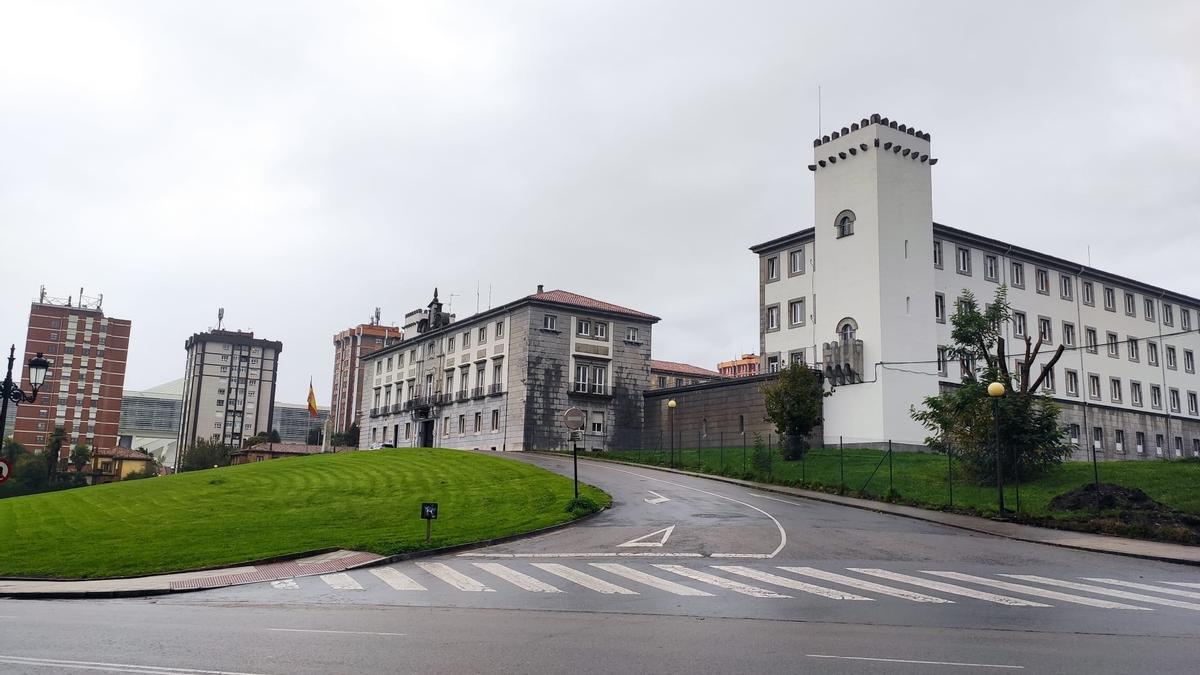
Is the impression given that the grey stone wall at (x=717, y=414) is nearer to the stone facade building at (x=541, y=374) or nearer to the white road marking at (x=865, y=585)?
the stone facade building at (x=541, y=374)

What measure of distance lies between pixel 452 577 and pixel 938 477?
2399cm

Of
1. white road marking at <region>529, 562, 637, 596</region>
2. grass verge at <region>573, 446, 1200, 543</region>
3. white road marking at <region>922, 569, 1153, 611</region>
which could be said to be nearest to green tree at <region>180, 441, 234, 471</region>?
grass verge at <region>573, 446, 1200, 543</region>

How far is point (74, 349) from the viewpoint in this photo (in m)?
134

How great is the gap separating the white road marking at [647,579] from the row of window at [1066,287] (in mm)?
39910

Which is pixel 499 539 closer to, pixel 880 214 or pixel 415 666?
pixel 415 666

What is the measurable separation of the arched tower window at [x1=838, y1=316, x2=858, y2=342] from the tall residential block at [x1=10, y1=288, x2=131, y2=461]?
11772cm

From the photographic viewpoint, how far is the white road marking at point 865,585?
14.3 meters

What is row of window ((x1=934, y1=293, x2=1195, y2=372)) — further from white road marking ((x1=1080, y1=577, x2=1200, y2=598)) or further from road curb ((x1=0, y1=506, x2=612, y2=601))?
white road marking ((x1=1080, y1=577, x2=1200, y2=598))

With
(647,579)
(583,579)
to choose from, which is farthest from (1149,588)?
(583,579)

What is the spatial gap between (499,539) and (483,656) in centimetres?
1378

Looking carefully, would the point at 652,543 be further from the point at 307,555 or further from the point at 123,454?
the point at 123,454

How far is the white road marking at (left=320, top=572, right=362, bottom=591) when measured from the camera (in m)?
17.1

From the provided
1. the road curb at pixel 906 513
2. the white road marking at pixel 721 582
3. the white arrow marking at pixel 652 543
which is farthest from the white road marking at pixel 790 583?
the road curb at pixel 906 513

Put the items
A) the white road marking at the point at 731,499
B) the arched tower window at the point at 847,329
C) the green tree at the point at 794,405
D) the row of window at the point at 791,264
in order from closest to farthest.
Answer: the white road marking at the point at 731,499 < the green tree at the point at 794,405 < the arched tower window at the point at 847,329 < the row of window at the point at 791,264
